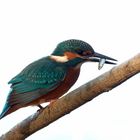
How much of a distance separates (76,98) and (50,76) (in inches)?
32.3

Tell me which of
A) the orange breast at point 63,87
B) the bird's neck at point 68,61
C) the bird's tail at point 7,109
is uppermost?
the bird's neck at point 68,61

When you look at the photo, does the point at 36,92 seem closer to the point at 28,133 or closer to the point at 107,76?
the point at 28,133

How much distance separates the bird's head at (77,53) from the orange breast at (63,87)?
11 cm

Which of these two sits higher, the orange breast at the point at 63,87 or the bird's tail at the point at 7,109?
the bird's tail at the point at 7,109

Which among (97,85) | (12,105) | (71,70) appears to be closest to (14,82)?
(12,105)

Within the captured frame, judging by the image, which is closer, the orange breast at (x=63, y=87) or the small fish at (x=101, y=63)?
the small fish at (x=101, y=63)

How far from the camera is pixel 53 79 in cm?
332

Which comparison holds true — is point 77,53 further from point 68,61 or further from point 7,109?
point 7,109

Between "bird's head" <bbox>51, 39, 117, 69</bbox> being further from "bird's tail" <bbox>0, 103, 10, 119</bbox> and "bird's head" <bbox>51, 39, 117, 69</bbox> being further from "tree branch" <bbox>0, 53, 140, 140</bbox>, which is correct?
"bird's tail" <bbox>0, 103, 10, 119</bbox>

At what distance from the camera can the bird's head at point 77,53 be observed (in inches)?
115

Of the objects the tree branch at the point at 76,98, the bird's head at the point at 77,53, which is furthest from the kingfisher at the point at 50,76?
the tree branch at the point at 76,98

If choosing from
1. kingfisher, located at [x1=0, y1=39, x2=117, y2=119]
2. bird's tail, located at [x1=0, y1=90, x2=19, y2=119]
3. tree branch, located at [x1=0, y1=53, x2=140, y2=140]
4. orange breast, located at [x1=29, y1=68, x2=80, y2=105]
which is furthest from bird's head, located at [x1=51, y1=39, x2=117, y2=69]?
bird's tail, located at [x1=0, y1=90, x2=19, y2=119]

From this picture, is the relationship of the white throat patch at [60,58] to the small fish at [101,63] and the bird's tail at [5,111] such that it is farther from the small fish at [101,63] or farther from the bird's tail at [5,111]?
the bird's tail at [5,111]

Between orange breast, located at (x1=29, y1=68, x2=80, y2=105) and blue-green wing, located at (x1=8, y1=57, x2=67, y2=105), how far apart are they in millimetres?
32
